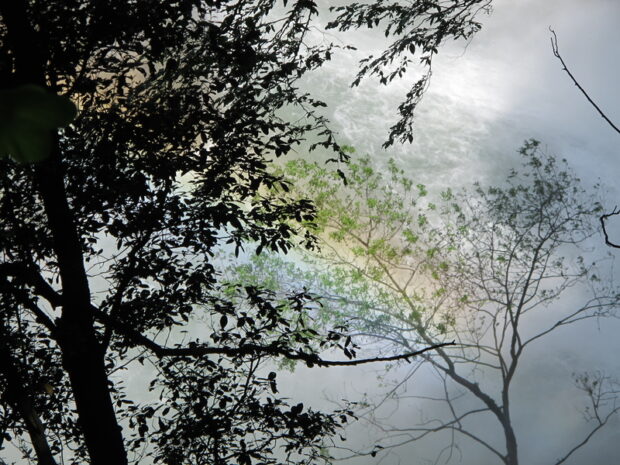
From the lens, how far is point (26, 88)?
277 millimetres

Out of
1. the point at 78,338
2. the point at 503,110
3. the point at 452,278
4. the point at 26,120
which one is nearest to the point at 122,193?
the point at 78,338

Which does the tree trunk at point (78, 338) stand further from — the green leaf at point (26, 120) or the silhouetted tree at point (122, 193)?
the green leaf at point (26, 120)

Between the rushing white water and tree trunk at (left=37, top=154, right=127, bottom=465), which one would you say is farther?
the rushing white water

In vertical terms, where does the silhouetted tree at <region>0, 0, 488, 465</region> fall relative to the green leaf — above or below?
above

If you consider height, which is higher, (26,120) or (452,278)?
(452,278)

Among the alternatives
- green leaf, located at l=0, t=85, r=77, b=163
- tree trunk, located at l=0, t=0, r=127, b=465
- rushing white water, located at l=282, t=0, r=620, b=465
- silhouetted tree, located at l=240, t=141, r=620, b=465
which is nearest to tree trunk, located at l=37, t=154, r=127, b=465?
tree trunk, located at l=0, t=0, r=127, b=465

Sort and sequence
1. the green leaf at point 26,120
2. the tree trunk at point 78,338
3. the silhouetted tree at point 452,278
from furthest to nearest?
the silhouetted tree at point 452,278 → the tree trunk at point 78,338 → the green leaf at point 26,120

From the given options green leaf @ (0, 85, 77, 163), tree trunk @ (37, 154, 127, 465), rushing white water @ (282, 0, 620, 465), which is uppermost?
rushing white water @ (282, 0, 620, 465)

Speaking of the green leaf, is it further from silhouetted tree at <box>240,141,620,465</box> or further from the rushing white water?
the rushing white water

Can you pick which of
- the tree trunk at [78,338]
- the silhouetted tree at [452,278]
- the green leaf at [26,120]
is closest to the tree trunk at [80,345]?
the tree trunk at [78,338]

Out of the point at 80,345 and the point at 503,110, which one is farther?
the point at 503,110

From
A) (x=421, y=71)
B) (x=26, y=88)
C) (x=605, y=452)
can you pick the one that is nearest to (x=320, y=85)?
(x=421, y=71)

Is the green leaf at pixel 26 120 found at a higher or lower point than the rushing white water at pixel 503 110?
lower

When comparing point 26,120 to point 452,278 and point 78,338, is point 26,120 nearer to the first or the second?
point 78,338
